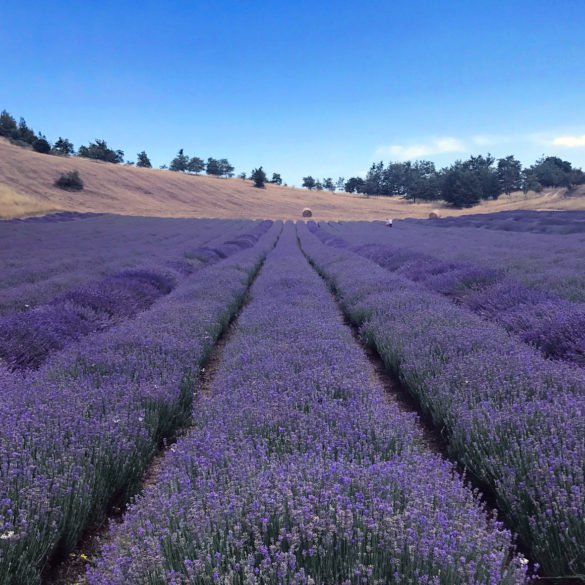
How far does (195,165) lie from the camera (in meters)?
90.5

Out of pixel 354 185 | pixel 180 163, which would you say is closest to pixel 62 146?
pixel 180 163

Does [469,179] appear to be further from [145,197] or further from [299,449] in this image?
[299,449]

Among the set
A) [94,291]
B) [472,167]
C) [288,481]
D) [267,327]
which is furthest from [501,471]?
[472,167]

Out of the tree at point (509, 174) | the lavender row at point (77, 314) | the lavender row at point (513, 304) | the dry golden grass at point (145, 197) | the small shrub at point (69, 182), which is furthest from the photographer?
the tree at point (509, 174)

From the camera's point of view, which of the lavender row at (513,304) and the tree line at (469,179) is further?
the tree line at (469,179)

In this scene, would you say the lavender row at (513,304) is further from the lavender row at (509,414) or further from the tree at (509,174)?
the tree at (509,174)

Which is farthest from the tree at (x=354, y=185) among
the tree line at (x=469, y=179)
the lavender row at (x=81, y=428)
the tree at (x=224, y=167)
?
the lavender row at (x=81, y=428)

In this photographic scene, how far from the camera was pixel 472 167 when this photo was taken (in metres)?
79.3

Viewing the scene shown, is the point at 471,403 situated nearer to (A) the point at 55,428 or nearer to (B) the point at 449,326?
(B) the point at 449,326

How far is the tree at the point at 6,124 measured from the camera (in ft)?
209

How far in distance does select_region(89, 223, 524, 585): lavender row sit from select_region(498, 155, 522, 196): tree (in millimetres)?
78862

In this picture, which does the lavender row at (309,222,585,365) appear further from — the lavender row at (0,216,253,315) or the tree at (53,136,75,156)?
the tree at (53,136,75,156)

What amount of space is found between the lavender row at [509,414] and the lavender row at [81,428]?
1938 mm

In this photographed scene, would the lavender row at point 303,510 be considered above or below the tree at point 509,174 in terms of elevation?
below
